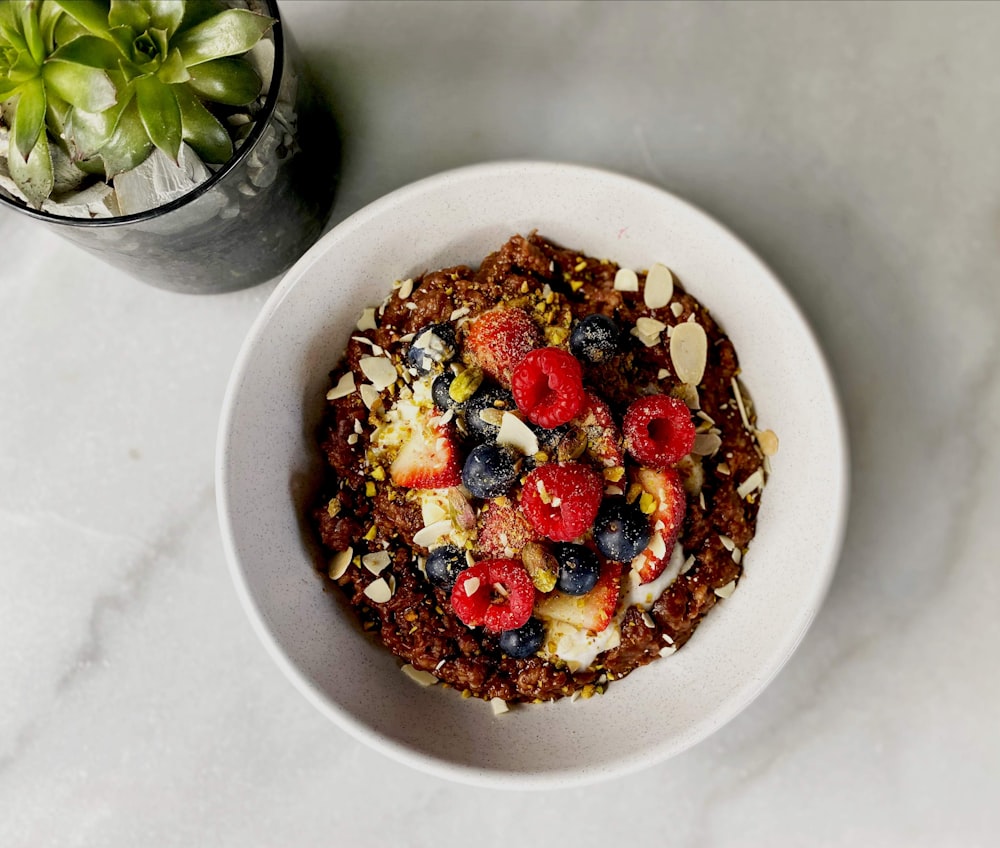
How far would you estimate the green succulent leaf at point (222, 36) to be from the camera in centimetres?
129

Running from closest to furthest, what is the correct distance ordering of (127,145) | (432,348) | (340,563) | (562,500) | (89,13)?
(89,13), (127,145), (562,500), (432,348), (340,563)

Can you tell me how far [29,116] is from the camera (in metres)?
1.25

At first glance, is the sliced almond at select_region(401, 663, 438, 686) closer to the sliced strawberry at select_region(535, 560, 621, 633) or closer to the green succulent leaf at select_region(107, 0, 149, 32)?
the sliced strawberry at select_region(535, 560, 621, 633)

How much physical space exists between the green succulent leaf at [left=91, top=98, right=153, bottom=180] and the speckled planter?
0.08 meters

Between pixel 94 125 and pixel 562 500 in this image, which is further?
pixel 562 500

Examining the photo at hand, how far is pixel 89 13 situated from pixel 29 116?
17 cm

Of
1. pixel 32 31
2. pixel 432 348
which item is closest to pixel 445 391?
pixel 432 348

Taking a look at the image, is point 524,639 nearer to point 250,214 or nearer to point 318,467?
point 318,467

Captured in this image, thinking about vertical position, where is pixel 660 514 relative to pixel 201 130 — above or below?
below

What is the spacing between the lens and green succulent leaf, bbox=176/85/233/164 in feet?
4.40

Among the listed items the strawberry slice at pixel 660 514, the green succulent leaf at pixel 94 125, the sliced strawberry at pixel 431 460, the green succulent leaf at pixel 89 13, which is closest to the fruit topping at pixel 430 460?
the sliced strawberry at pixel 431 460

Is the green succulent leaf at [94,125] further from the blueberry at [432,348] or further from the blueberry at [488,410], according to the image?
the blueberry at [488,410]

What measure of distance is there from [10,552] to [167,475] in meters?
0.36

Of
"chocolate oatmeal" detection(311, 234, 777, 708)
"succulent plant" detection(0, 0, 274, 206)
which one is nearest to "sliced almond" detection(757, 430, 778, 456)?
"chocolate oatmeal" detection(311, 234, 777, 708)
